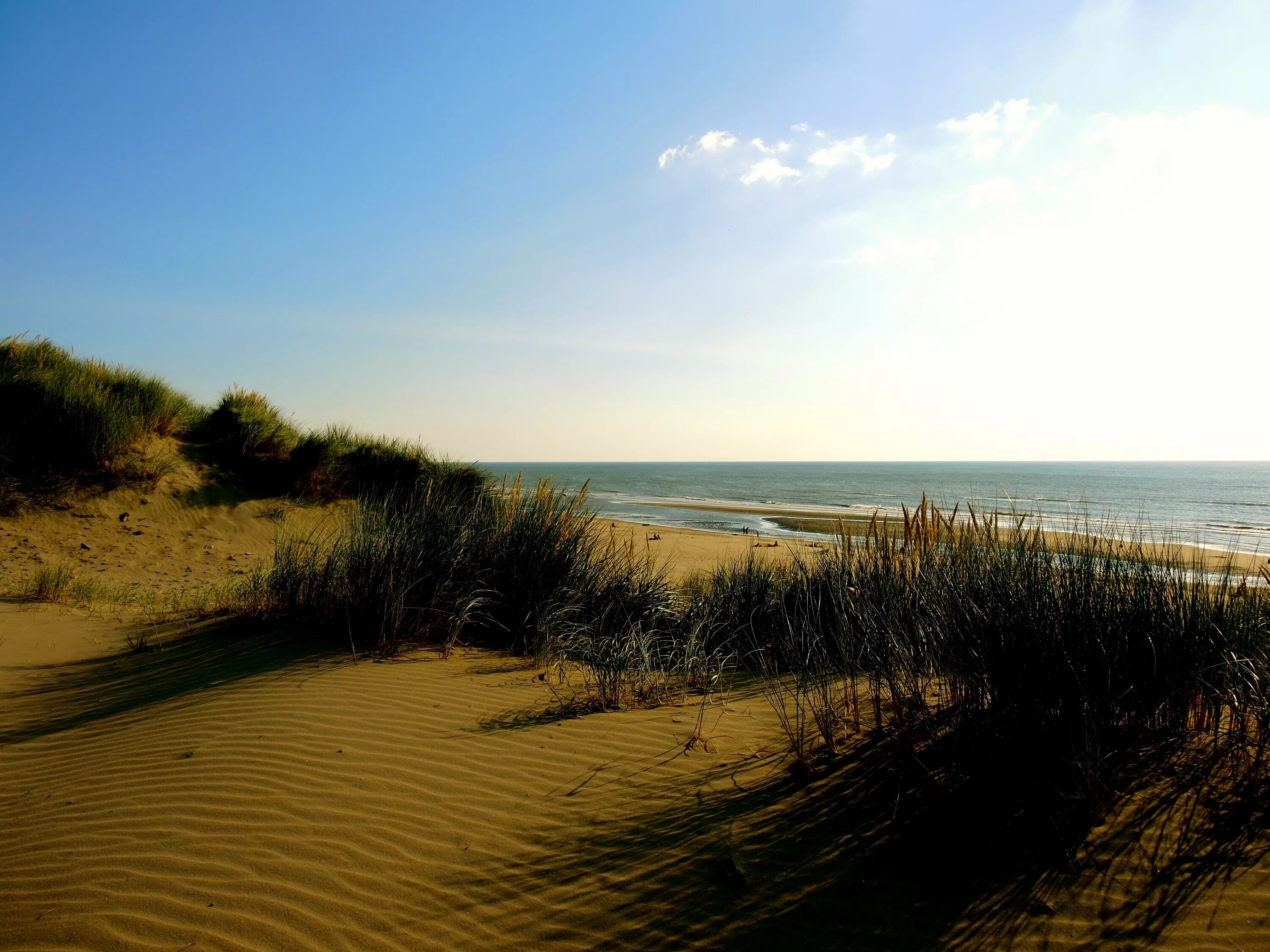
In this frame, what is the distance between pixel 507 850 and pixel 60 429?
42.1 ft

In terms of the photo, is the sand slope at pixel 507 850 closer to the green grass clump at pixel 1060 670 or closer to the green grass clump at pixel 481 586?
the green grass clump at pixel 1060 670

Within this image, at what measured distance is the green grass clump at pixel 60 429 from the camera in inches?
431

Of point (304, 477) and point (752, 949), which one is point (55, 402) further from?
point (752, 949)

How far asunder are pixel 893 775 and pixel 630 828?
134 cm

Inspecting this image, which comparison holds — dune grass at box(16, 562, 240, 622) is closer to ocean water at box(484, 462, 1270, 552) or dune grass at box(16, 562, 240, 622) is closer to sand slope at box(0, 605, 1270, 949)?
sand slope at box(0, 605, 1270, 949)

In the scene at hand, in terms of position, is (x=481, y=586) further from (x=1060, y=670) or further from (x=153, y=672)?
(x=1060, y=670)

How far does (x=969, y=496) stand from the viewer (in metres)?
41.8

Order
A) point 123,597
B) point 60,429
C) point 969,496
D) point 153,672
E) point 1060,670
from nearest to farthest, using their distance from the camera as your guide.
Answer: point 1060,670, point 153,672, point 123,597, point 60,429, point 969,496

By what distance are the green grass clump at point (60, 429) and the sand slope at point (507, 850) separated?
30.1ft

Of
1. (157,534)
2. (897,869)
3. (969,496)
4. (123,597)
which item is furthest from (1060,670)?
(969,496)

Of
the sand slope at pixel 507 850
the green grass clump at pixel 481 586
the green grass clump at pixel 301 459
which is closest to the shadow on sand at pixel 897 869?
the sand slope at pixel 507 850

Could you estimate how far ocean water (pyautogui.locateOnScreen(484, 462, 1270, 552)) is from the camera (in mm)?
22812

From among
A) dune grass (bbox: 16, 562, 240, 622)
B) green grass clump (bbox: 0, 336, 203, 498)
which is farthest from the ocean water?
green grass clump (bbox: 0, 336, 203, 498)

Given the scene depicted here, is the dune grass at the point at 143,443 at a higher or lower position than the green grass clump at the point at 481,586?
higher
